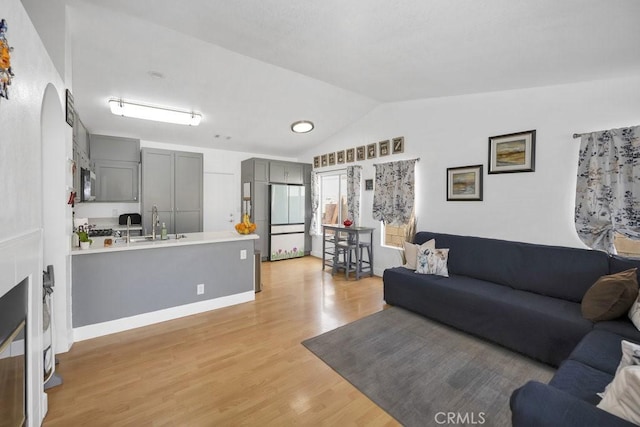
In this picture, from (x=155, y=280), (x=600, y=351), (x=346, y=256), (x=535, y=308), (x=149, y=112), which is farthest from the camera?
(x=346, y=256)

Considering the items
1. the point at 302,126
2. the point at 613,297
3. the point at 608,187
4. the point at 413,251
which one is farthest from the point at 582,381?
the point at 302,126

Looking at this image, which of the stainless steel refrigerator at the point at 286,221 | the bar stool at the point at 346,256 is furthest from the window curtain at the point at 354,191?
the stainless steel refrigerator at the point at 286,221

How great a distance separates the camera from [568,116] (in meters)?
2.70

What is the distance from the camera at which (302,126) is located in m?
5.00

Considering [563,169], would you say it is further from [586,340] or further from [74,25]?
[74,25]

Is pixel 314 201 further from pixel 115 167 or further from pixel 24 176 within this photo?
pixel 24 176

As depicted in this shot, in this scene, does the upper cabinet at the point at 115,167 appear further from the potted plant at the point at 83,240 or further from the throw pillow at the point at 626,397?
the throw pillow at the point at 626,397

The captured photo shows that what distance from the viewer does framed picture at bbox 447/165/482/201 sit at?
3400 mm

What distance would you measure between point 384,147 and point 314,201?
2141 millimetres

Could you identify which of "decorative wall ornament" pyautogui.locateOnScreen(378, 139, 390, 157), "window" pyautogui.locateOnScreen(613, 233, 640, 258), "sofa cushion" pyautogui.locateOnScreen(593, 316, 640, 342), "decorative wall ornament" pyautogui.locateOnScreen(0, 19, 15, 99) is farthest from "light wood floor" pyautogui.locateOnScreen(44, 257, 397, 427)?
"decorative wall ornament" pyautogui.locateOnScreen(378, 139, 390, 157)

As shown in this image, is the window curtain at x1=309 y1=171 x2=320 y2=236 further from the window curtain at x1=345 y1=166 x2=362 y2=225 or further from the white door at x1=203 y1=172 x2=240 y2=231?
the white door at x1=203 y1=172 x2=240 y2=231

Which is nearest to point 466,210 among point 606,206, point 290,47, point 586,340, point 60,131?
point 606,206

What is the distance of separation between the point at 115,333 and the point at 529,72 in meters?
4.71

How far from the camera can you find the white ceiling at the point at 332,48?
1858 millimetres
